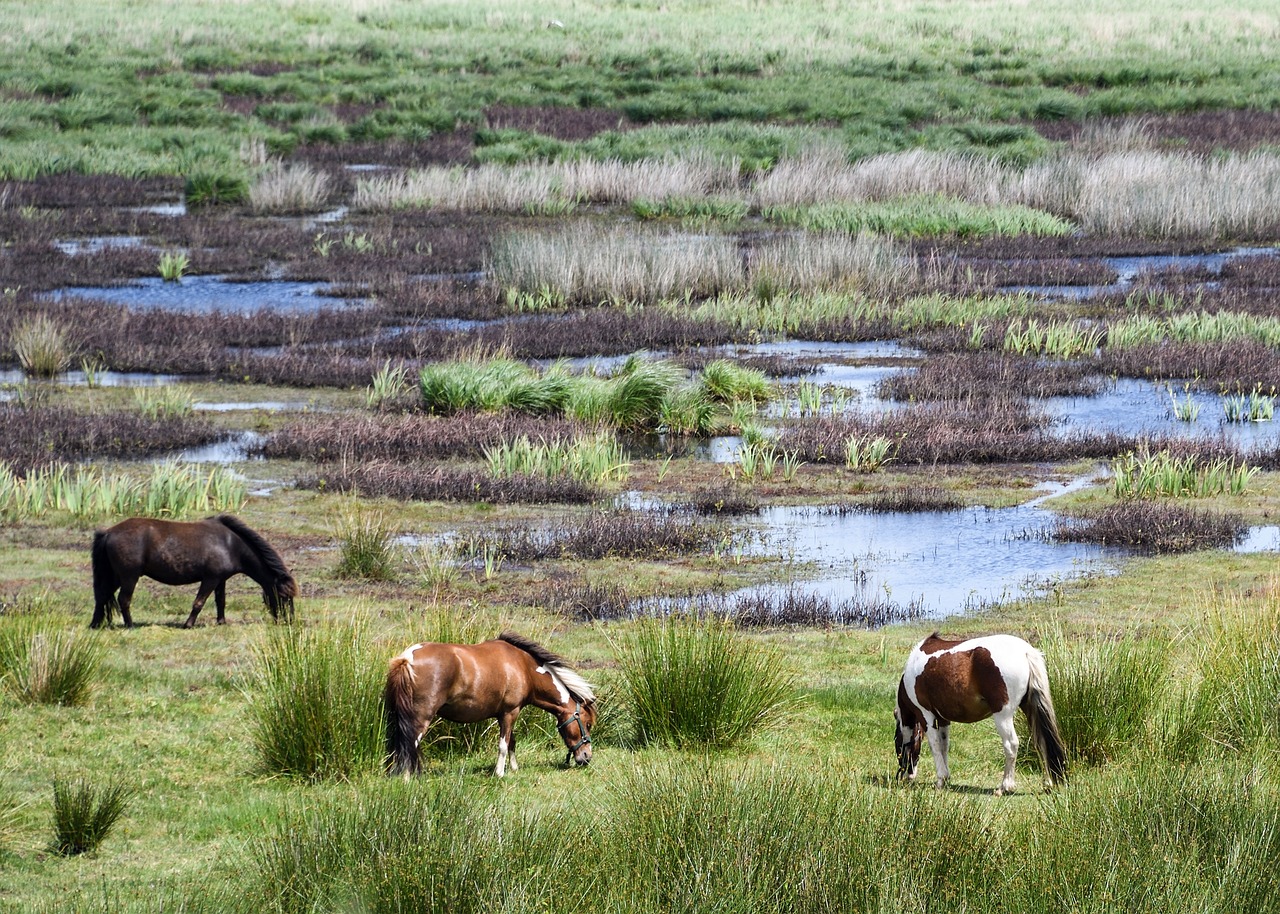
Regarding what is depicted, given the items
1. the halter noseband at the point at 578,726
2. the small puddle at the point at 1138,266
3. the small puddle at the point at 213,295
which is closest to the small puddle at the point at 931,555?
the halter noseband at the point at 578,726

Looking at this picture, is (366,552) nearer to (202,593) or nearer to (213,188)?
(202,593)

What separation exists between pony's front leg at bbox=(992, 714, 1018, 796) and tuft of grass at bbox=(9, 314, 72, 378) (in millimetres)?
18698

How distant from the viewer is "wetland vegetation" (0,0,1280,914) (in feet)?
20.4

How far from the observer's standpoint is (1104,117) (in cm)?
5169

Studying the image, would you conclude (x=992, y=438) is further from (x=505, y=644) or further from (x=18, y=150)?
(x=18, y=150)

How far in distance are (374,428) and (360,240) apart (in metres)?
16.0

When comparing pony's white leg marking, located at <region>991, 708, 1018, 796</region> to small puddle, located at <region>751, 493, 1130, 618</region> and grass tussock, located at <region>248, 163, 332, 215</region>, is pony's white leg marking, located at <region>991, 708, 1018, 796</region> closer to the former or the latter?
small puddle, located at <region>751, 493, 1130, 618</region>

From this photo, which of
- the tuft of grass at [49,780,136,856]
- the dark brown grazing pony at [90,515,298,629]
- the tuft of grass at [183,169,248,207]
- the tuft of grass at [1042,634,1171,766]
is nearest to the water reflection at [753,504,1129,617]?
the tuft of grass at [1042,634,1171,766]

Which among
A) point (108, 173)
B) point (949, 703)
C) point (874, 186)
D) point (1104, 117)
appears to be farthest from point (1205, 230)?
point (949, 703)

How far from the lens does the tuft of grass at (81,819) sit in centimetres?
711

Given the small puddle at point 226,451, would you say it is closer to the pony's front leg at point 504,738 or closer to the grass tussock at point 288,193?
the pony's front leg at point 504,738

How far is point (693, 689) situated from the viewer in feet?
29.2

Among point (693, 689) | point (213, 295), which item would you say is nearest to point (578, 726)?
point (693, 689)

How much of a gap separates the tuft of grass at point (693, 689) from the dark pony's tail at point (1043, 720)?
1.91 metres
